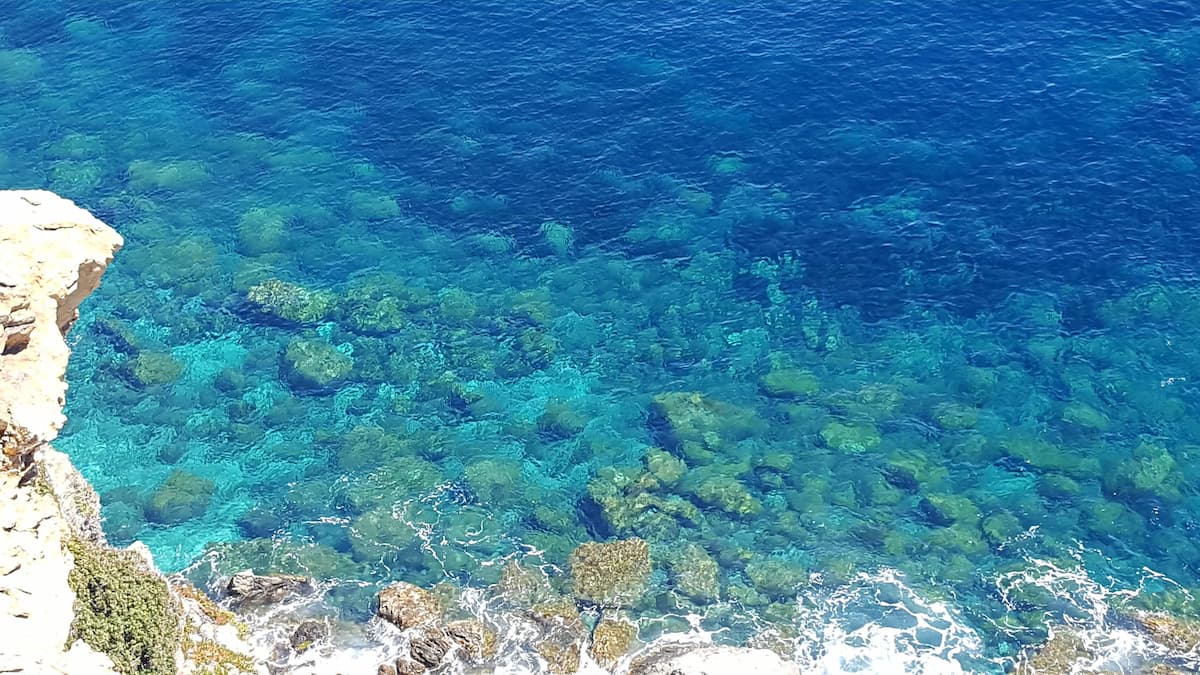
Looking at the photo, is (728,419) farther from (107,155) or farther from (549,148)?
(107,155)

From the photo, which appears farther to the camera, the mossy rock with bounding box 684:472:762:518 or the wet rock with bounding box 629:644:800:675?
the mossy rock with bounding box 684:472:762:518

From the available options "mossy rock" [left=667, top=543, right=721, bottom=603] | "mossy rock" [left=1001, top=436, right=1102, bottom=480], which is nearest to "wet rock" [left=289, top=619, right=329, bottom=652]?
"mossy rock" [left=667, top=543, right=721, bottom=603]

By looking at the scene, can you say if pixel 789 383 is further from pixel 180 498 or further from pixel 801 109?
pixel 180 498

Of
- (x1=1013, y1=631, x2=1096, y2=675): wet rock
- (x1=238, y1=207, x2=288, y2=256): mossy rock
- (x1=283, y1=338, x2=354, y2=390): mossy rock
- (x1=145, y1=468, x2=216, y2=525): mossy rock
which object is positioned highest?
(x1=238, y1=207, x2=288, y2=256): mossy rock

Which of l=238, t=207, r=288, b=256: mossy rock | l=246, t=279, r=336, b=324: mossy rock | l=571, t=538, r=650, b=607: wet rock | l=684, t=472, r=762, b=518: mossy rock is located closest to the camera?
l=571, t=538, r=650, b=607: wet rock

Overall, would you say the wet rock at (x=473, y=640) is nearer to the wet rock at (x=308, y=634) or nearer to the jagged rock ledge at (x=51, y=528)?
the wet rock at (x=308, y=634)

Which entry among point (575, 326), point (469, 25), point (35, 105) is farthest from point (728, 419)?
point (35, 105)

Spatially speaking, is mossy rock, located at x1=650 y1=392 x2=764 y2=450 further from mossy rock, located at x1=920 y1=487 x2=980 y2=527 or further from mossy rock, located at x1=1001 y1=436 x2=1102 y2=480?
mossy rock, located at x1=1001 y1=436 x2=1102 y2=480

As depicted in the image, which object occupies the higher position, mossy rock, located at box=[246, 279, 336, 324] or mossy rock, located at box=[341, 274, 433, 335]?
mossy rock, located at box=[246, 279, 336, 324]
